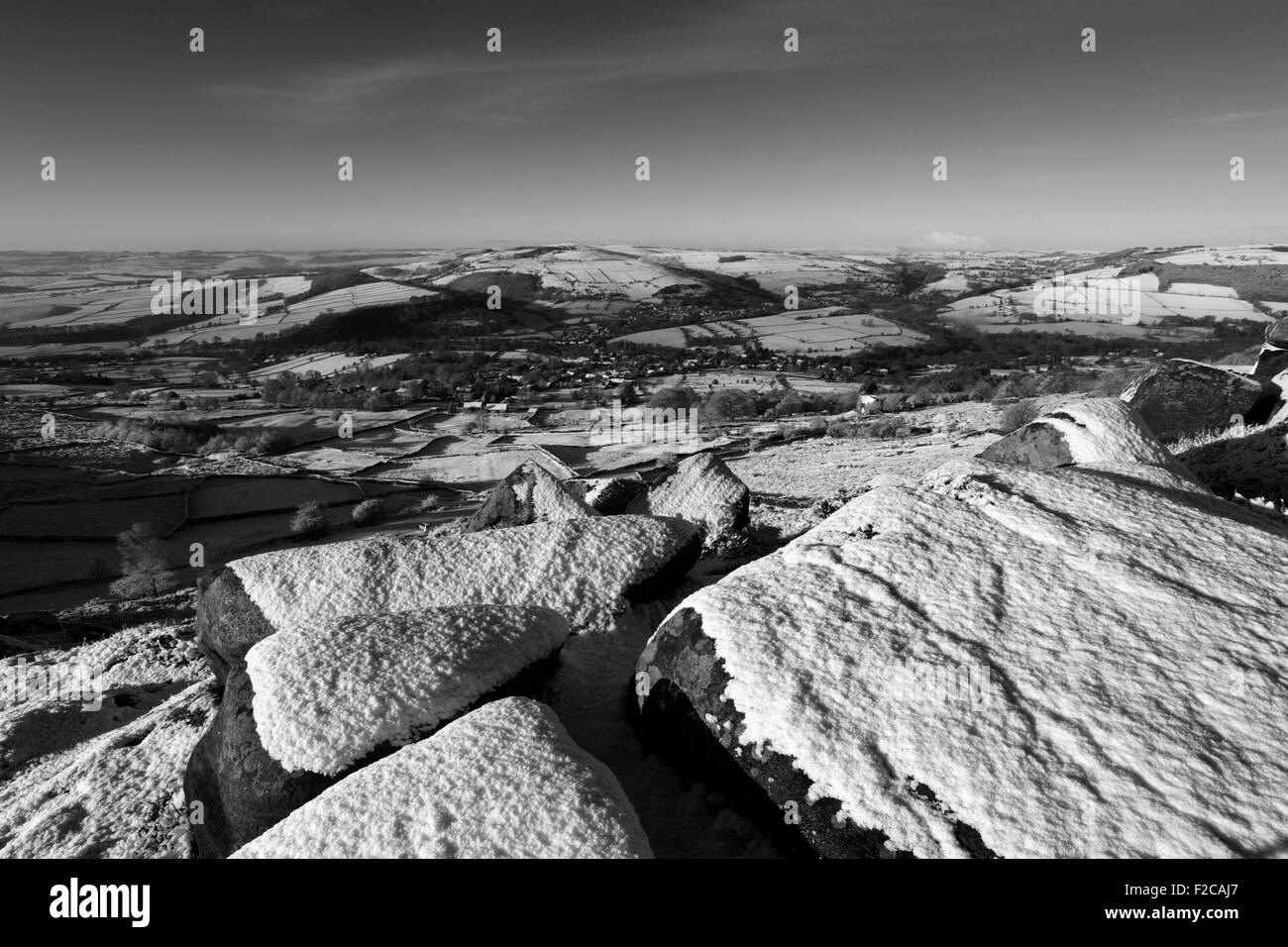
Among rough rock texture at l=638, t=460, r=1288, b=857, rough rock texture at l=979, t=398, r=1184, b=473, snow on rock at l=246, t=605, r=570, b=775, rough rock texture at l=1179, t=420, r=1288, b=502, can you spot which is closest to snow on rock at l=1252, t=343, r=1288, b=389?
rough rock texture at l=1179, t=420, r=1288, b=502

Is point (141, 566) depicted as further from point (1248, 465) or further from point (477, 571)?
point (1248, 465)

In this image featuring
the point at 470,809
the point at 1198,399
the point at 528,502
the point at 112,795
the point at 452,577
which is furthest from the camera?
the point at 1198,399

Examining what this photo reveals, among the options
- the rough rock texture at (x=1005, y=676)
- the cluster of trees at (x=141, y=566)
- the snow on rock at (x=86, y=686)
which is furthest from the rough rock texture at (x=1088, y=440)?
the cluster of trees at (x=141, y=566)

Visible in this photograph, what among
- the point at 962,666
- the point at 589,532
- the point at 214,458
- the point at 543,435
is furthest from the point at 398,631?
the point at 214,458

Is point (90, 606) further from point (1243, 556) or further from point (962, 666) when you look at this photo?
point (1243, 556)

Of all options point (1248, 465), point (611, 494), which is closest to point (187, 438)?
point (611, 494)
